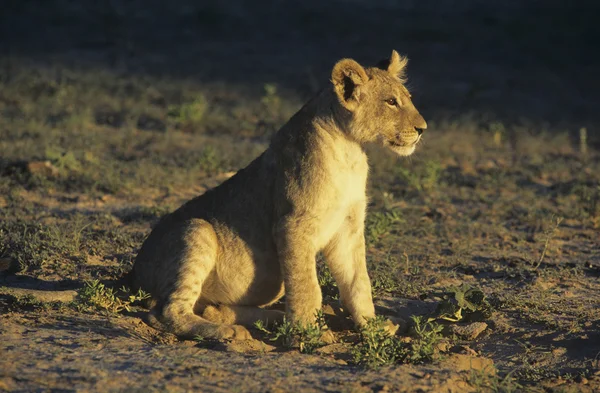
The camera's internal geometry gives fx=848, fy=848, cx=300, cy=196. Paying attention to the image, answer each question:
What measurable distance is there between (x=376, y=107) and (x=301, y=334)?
5.89 feet

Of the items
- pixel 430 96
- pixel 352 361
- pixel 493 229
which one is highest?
pixel 430 96

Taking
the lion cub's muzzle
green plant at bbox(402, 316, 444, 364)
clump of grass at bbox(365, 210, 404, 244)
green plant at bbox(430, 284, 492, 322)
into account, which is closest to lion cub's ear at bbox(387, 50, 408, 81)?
the lion cub's muzzle

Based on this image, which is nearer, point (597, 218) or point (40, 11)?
point (597, 218)

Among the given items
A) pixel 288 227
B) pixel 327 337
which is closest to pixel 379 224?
pixel 327 337

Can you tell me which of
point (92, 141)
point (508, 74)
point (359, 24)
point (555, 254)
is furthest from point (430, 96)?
point (555, 254)

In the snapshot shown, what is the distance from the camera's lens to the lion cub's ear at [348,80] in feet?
20.5

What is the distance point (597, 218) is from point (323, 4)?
16.1 m

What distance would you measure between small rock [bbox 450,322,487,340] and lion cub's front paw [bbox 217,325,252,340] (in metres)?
1.63

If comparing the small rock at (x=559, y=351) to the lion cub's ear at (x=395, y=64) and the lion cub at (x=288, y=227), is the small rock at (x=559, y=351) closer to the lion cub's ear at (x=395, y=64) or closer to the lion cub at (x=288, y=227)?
the lion cub at (x=288, y=227)

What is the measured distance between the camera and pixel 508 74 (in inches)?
770

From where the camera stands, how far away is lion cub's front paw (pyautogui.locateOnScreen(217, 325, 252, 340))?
20.0ft

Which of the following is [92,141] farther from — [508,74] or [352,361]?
[508,74]

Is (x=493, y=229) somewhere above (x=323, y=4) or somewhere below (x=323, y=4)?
below

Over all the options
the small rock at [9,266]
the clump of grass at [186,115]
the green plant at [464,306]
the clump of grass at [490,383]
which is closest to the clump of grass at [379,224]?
the green plant at [464,306]
